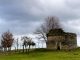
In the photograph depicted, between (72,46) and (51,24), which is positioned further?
(51,24)

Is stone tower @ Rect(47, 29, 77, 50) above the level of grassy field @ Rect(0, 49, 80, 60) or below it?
above

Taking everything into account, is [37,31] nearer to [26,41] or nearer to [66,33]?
[26,41]

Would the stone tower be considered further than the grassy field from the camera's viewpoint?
Yes

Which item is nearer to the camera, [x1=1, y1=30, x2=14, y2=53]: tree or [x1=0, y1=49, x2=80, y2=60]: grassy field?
[x1=0, y1=49, x2=80, y2=60]: grassy field

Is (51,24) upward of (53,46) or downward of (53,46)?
upward

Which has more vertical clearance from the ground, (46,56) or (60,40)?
(60,40)

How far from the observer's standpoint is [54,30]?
64.5m

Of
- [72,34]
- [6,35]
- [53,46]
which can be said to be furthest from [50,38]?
[6,35]

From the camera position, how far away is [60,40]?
63719 mm

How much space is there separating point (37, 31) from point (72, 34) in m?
12.7

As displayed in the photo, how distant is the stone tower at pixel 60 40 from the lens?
63312mm

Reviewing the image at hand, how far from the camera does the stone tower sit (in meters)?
63.3

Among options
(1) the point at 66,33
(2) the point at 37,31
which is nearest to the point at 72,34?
(1) the point at 66,33

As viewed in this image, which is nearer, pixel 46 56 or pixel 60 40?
pixel 46 56
